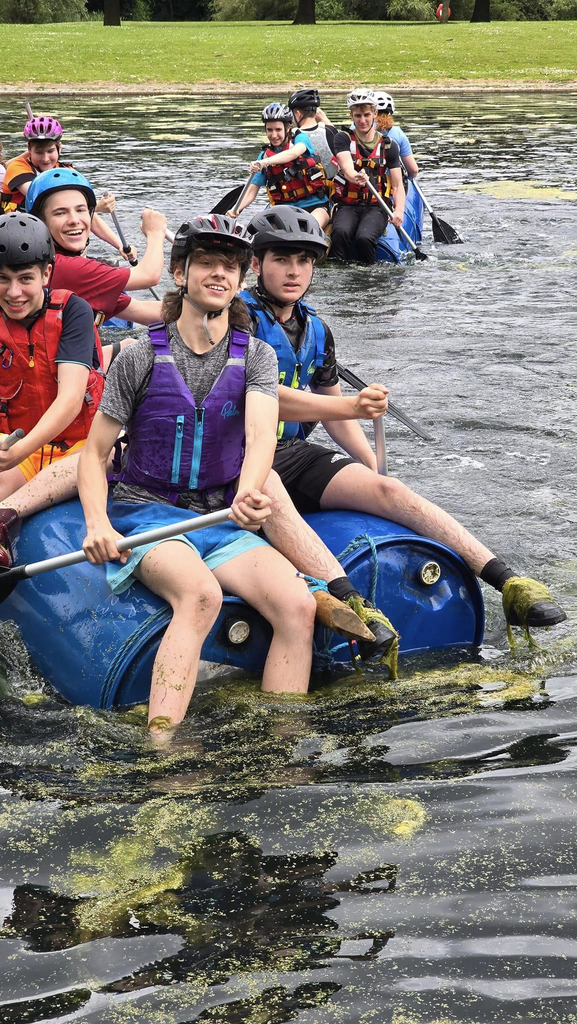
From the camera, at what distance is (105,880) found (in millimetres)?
3248

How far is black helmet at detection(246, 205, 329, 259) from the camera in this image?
15.9 ft

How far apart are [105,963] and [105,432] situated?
82.2 inches

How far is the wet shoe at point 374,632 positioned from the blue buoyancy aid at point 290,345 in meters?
1.04

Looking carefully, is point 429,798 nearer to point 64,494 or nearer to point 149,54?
point 64,494

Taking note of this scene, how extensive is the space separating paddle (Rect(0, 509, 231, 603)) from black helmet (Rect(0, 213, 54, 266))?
1268 mm

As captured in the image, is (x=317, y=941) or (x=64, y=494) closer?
(x=317, y=941)

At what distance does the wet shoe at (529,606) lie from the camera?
15.4 feet

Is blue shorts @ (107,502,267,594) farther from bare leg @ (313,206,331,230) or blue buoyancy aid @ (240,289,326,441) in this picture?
bare leg @ (313,206,331,230)

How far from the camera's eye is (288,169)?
13.0 metres

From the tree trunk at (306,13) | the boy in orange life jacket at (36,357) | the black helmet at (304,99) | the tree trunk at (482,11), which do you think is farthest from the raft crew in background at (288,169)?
the tree trunk at (482,11)

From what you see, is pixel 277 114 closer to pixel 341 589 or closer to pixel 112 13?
pixel 341 589

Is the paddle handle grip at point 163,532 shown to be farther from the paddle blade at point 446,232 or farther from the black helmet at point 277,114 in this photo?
the paddle blade at point 446,232

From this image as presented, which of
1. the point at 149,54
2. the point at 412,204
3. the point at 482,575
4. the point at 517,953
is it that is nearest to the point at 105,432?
the point at 482,575

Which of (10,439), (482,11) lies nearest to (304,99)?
(10,439)
